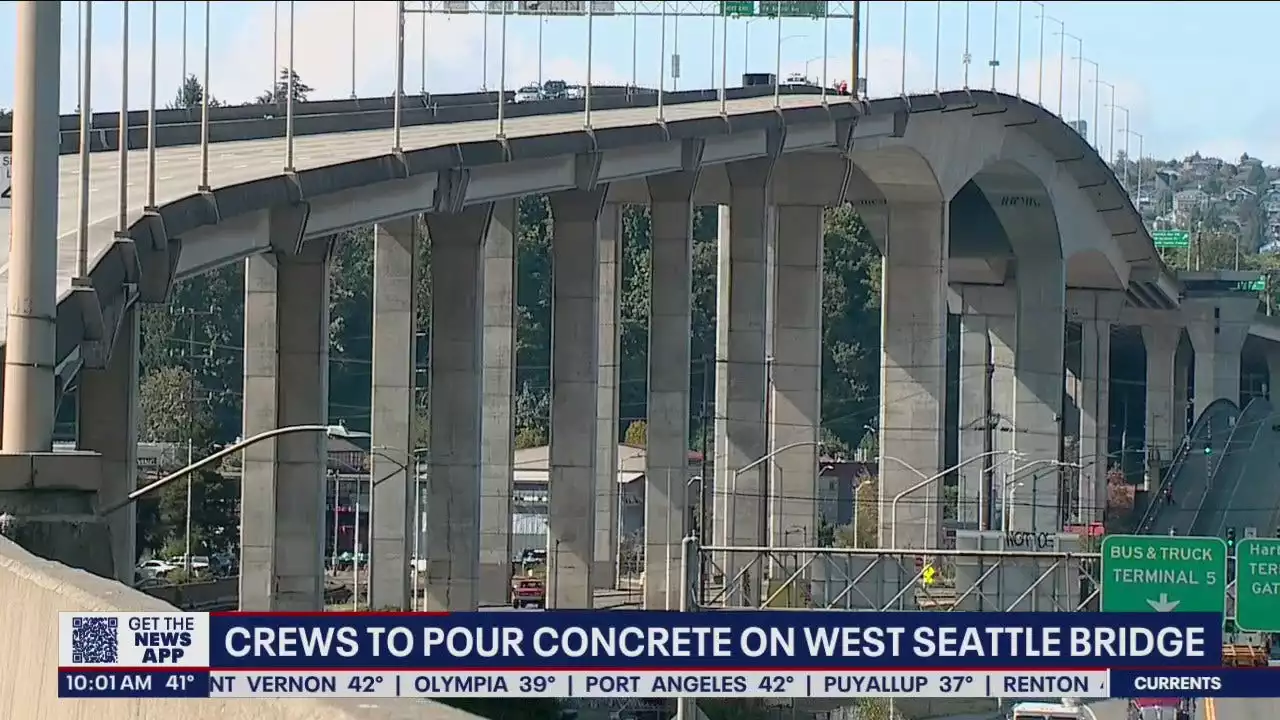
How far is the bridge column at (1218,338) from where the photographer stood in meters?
144

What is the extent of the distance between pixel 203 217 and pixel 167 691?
91.4 feet

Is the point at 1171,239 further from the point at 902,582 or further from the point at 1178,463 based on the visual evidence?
the point at 902,582

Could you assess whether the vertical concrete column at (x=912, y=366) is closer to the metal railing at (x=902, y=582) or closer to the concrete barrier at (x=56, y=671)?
the metal railing at (x=902, y=582)

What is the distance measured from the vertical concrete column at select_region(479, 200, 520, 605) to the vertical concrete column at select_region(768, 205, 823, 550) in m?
9.45

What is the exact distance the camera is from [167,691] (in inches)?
591

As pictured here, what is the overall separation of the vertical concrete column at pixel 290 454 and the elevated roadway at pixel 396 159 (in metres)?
3.20

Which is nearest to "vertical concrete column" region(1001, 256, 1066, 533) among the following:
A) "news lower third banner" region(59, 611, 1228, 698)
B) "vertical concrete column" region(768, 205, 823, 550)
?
"vertical concrete column" region(768, 205, 823, 550)

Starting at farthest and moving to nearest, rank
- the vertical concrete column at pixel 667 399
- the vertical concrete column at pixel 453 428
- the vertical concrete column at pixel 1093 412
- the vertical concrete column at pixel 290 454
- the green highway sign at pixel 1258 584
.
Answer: the vertical concrete column at pixel 1093 412 → the vertical concrete column at pixel 667 399 → the vertical concrete column at pixel 453 428 → the vertical concrete column at pixel 290 454 → the green highway sign at pixel 1258 584

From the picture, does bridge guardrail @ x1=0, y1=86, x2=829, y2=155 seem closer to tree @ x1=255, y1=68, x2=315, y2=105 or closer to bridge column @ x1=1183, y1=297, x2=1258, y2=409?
tree @ x1=255, y1=68, x2=315, y2=105

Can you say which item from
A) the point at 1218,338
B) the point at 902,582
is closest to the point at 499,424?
the point at 902,582

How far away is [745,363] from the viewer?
3127 inches

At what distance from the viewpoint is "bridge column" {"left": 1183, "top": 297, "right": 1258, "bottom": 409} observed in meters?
144

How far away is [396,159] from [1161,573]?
22.4 m

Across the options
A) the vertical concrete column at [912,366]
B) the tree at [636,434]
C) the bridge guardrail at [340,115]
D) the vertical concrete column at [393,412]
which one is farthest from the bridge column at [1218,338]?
the vertical concrete column at [393,412]
